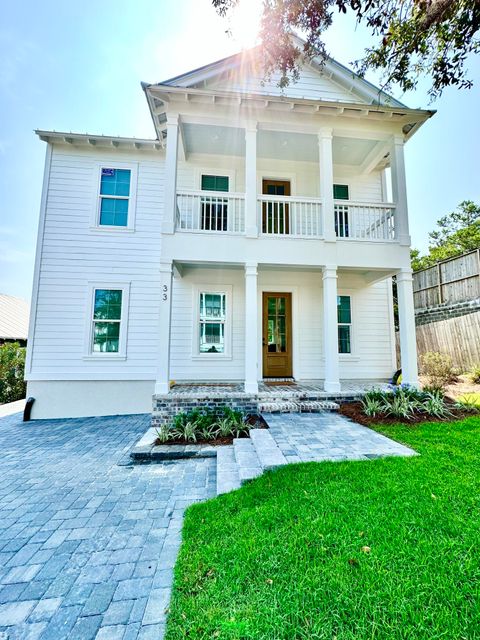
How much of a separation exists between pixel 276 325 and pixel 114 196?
5740 mm

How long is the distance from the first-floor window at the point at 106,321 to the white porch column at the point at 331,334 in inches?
210

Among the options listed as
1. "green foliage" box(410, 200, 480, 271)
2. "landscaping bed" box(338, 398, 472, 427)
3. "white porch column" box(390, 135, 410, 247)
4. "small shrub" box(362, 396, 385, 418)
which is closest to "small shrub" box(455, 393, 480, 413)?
"landscaping bed" box(338, 398, 472, 427)

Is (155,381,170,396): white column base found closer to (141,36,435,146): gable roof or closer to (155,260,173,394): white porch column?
(155,260,173,394): white porch column

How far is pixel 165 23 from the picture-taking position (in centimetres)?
540

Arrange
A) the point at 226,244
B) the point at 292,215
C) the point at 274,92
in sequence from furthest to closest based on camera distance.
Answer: the point at 274,92, the point at 292,215, the point at 226,244

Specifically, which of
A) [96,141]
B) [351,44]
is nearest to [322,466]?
[351,44]

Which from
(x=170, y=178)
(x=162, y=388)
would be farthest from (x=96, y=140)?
(x=162, y=388)

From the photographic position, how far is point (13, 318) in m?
17.7

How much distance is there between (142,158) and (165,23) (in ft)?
9.96

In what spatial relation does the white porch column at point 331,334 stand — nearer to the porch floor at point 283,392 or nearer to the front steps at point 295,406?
the porch floor at point 283,392

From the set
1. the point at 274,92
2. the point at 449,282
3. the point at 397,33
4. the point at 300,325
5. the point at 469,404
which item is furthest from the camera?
the point at 449,282

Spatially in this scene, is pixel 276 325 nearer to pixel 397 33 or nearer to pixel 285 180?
pixel 285 180

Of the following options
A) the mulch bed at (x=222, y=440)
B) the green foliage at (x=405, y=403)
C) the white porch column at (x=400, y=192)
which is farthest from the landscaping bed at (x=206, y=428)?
the white porch column at (x=400, y=192)

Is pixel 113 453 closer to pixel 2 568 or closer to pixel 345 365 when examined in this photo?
pixel 2 568
